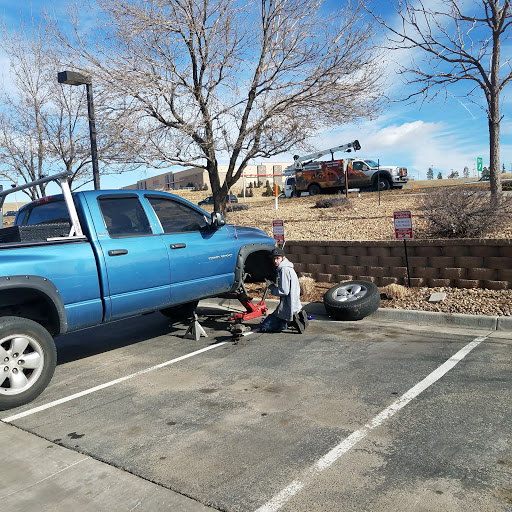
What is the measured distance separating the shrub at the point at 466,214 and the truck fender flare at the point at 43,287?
21.5 ft

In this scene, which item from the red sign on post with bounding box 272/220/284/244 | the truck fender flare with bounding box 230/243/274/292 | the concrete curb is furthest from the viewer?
the red sign on post with bounding box 272/220/284/244

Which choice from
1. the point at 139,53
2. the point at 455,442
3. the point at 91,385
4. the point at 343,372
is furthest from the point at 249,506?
the point at 139,53

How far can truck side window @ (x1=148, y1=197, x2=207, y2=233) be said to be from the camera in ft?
21.1

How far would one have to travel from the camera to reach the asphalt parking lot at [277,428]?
314cm

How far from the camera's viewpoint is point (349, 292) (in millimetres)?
7902

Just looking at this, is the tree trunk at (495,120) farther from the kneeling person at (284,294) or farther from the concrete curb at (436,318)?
the kneeling person at (284,294)

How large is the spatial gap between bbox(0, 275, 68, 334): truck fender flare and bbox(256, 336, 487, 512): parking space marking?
9.63ft

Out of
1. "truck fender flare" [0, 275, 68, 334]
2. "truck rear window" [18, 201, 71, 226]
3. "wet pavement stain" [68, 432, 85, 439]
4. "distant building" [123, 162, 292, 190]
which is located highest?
"distant building" [123, 162, 292, 190]

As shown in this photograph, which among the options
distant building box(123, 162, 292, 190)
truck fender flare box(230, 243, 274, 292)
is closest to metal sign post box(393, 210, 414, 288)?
truck fender flare box(230, 243, 274, 292)

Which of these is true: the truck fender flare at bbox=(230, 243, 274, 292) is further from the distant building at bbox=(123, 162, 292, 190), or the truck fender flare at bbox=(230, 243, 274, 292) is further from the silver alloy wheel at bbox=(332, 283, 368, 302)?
the distant building at bbox=(123, 162, 292, 190)

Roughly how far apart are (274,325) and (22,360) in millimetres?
3416

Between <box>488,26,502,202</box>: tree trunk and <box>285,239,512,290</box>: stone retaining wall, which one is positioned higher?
<box>488,26,502,202</box>: tree trunk

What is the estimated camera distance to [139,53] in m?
10.5

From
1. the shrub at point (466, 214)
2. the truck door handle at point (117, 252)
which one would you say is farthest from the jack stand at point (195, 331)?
the shrub at point (466, 214)
